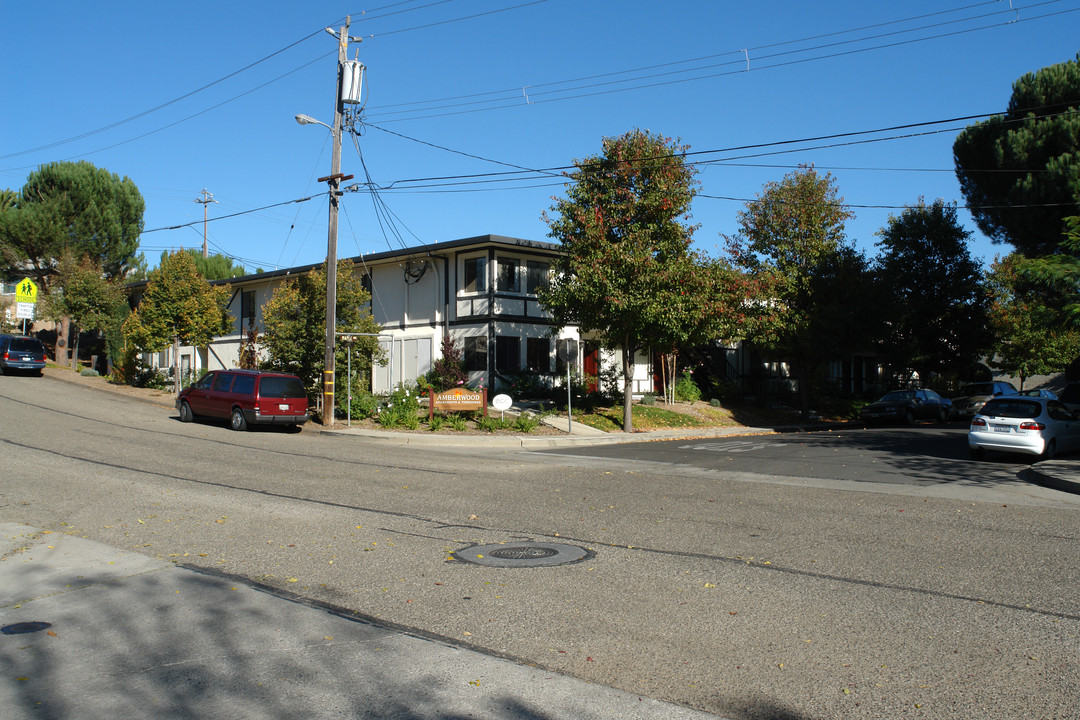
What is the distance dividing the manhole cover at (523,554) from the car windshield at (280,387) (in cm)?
1601

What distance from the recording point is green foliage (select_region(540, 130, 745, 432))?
23328 millimetres

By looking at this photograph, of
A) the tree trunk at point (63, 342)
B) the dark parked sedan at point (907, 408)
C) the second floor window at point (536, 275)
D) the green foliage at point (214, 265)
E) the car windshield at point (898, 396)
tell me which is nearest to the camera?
the second floor window at point (536, 275)

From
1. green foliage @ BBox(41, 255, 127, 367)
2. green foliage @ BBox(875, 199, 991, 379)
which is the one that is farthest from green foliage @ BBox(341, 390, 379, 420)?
green foliage @ BBox(875, 199, 991, 379)

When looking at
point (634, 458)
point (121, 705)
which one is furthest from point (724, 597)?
point (634, 458)

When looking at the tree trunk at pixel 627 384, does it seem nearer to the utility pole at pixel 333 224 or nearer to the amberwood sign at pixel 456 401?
the amberwood sign at pixel 456 401

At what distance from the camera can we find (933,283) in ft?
123

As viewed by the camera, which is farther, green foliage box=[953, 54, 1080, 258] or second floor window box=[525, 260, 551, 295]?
second floor window box=[525, 260, 551, 295]

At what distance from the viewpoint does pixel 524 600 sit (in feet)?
20.7

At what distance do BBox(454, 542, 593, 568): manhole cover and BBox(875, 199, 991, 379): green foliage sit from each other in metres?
32.7

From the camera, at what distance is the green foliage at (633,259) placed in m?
23.3

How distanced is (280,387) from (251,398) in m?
0.86

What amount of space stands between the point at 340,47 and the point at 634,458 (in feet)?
51.8

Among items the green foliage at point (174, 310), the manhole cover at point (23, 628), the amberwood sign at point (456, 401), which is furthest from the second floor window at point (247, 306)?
the manhole cover at point (23, 628)

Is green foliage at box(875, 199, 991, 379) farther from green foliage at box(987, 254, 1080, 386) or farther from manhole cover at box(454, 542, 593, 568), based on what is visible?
manhole cover at box(454, 542, 593, 568)
